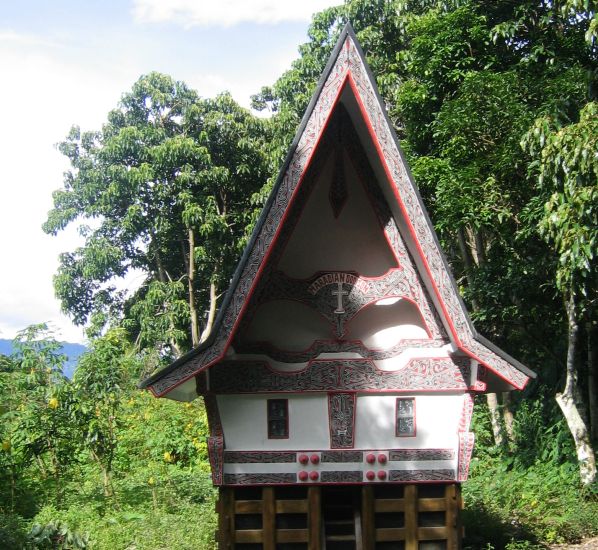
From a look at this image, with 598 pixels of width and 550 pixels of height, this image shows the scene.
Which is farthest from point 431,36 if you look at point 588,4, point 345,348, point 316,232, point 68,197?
point 68,197

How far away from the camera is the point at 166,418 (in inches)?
625

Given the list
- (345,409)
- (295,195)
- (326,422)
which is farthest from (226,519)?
(295,195)

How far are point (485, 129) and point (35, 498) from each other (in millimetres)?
10123

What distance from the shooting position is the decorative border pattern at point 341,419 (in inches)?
300

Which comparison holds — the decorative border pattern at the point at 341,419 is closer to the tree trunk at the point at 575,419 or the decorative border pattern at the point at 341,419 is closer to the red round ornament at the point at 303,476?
the red round ornament at the point at 303,476

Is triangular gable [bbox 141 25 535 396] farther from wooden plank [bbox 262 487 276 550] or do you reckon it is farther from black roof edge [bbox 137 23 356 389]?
wooden plank [bbox 262 487 276 550]

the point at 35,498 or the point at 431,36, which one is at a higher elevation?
the point at 431,36

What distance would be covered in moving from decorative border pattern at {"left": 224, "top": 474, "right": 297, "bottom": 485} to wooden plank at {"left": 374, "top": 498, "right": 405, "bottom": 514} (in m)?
0.98

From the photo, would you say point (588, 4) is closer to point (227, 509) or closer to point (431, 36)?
point (431, 36)

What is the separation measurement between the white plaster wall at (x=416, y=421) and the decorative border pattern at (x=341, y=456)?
98 millimetres

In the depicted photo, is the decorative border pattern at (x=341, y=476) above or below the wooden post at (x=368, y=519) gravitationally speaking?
above

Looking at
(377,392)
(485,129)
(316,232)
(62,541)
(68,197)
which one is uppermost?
(68,197)

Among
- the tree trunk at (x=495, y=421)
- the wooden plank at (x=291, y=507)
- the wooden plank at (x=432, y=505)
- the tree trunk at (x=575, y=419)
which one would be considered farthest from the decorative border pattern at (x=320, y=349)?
the tree trunk at (x=495, y=421)

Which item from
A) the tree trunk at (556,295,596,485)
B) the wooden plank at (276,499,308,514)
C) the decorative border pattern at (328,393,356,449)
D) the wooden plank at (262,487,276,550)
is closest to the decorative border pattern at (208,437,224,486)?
the wooden plank at (262,487,276,550)
